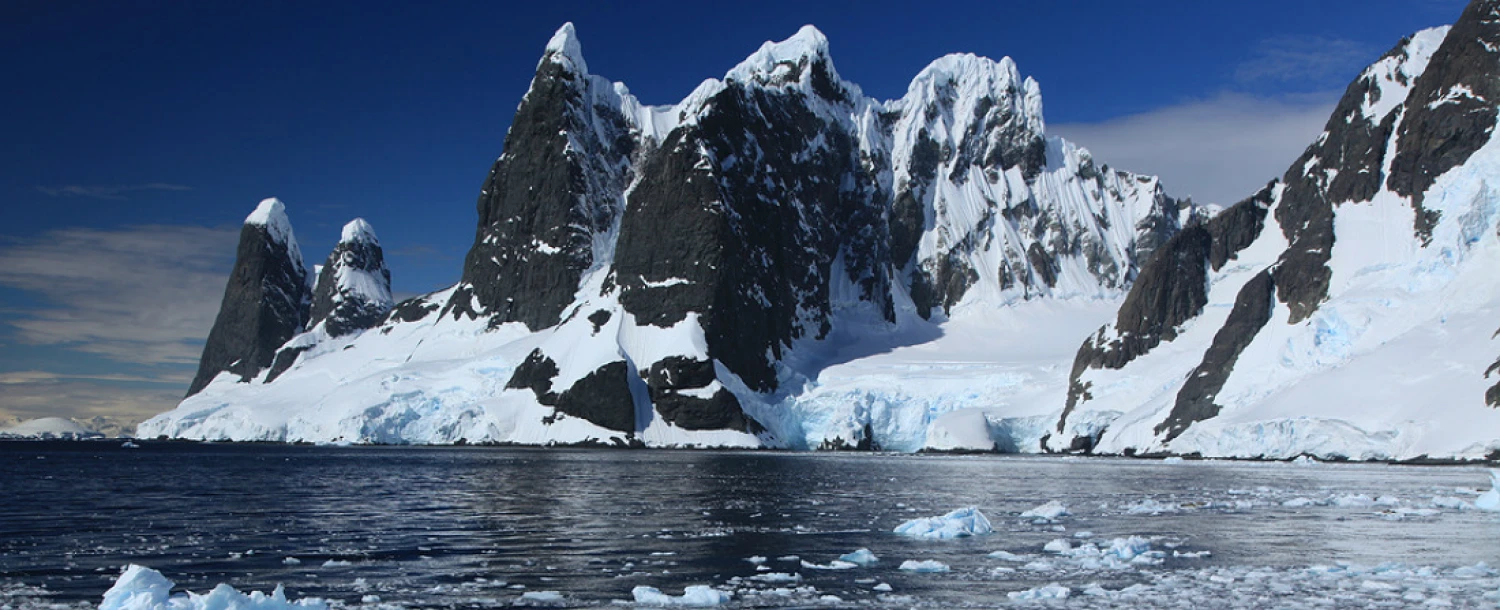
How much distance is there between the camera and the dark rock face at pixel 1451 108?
372 ft

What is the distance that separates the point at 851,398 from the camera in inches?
5871

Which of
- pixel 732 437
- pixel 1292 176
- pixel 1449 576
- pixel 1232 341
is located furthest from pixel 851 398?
pixel 1449 576

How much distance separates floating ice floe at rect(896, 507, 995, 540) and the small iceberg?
70.8 feet

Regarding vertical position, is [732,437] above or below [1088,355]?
below

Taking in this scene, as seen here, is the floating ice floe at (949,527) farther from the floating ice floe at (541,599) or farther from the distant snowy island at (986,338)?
the distant snowy island at (986,338)

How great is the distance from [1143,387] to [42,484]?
112 m

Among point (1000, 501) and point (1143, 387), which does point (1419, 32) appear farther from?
point (1000, 501)

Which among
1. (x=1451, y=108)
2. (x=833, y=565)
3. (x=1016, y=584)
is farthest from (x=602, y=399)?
(x=1016, y=584)

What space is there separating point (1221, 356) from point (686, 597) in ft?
357

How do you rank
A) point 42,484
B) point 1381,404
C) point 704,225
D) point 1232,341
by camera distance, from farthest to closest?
point 704,225
point 1232,341
point 1381,404
point 42,484

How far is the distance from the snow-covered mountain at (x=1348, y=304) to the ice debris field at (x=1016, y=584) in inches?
2603

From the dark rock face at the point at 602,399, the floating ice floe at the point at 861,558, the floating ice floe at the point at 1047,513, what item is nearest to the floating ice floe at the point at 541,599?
the floating ice floe at the point at 861,558

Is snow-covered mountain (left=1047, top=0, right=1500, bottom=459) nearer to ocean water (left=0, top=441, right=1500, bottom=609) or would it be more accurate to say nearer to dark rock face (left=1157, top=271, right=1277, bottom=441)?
dark rock face (left=1157, top=271, right=1277, bottom=441)

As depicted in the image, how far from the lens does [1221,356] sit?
119750mm
